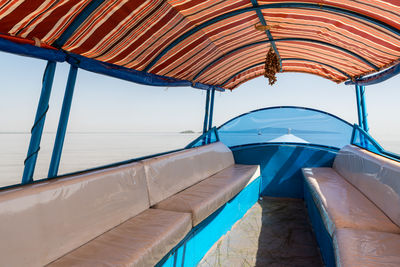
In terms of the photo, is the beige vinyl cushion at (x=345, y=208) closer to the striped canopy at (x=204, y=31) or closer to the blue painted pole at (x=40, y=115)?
the striped canopy at (x=204, y=31)

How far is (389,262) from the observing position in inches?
64.2

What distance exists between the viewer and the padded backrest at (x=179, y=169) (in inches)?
113

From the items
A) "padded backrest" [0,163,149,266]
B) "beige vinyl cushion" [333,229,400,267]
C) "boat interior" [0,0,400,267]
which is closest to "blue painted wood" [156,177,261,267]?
"boat interior" [0,0,400,267]

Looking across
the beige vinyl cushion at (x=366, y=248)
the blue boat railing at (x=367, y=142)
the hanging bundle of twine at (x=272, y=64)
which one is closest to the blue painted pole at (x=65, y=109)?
the beige vinyl cushion at (x=366, y=248)

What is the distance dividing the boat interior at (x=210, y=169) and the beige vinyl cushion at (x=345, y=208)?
2 cm

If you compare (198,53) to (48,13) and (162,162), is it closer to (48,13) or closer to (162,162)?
(162,162)

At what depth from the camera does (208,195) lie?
307 cm

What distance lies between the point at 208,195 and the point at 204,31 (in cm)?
228

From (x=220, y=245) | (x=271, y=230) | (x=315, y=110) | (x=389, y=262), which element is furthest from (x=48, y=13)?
(x=315, y=110)

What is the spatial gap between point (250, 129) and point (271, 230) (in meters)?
2.69

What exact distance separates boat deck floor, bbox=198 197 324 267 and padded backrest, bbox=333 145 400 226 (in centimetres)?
88

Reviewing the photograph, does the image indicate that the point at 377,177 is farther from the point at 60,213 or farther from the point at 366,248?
the point at 60,213

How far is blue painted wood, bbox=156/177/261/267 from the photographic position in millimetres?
2176

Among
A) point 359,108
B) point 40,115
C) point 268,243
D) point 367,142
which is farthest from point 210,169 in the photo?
point 359,108
